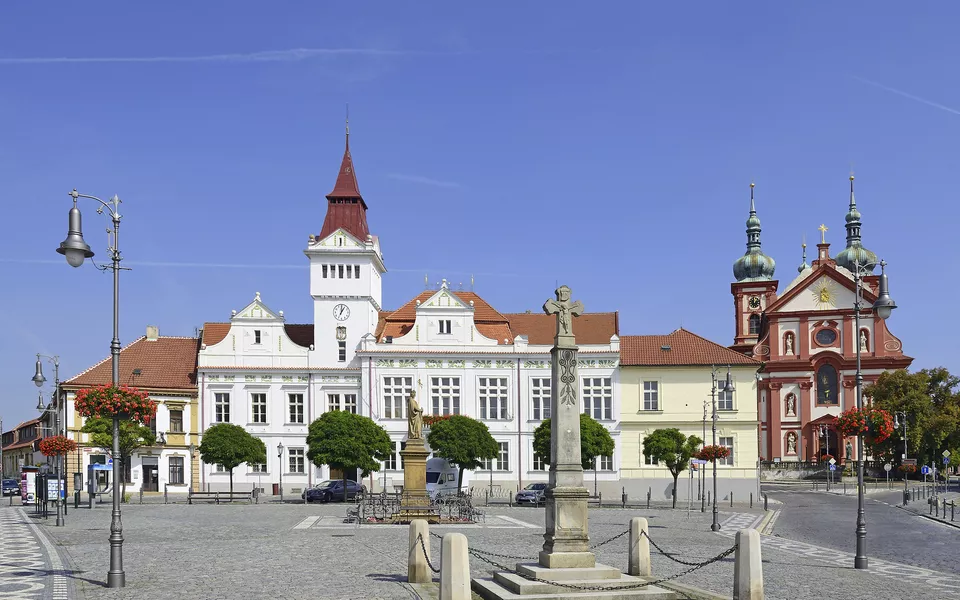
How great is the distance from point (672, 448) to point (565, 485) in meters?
37.0

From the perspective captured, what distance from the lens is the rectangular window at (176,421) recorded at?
6119 cm

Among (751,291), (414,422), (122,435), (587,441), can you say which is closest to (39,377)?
(122,435)

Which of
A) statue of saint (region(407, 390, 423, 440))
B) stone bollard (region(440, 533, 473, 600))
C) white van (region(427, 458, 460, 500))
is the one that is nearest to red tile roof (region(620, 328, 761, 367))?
white van (region(427, 458, 460, 500))

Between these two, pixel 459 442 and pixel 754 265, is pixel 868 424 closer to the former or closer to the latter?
pixel 459 442

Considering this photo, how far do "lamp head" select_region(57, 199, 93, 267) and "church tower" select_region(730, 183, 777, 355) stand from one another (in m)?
99.0

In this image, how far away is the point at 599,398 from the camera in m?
61.0

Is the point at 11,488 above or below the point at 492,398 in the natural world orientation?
below

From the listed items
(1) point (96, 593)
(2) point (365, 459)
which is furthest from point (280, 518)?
(1) point (96, 593)

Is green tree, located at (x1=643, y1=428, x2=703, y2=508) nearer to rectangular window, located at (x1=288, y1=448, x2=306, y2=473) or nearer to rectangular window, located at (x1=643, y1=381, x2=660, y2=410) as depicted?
rectangular window, located at (x1=643, y1=381, x2=660, y2=410)

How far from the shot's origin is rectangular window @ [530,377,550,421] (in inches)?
2383

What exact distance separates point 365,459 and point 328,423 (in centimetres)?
262

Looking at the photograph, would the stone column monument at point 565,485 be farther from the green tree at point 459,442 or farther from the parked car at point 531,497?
the green tree at point 459,442

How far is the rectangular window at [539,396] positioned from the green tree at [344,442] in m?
11.9

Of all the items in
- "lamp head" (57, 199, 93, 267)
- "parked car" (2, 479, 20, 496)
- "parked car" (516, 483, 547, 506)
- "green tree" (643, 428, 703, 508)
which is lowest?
"parked car" (2, 479, 20, 496)
